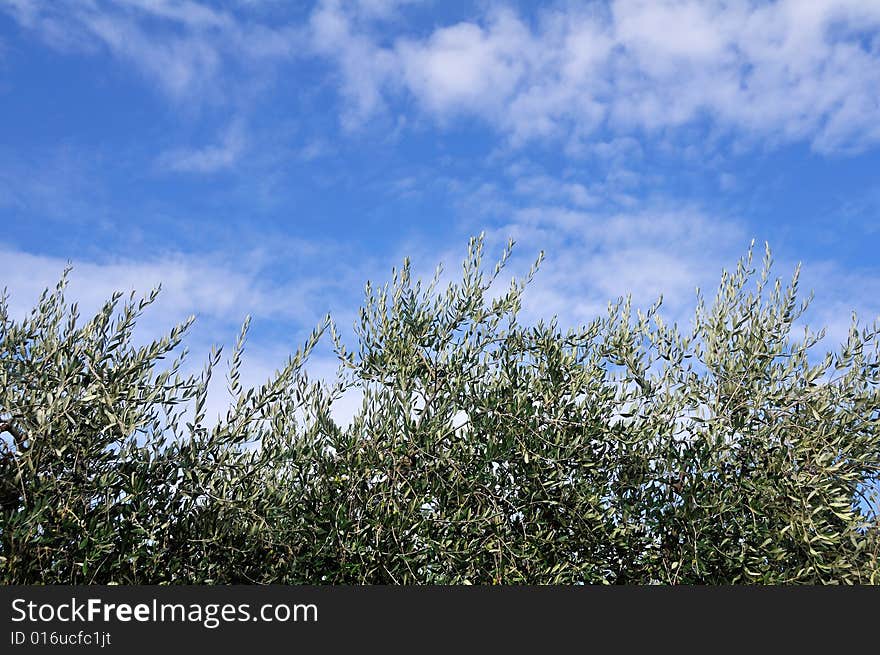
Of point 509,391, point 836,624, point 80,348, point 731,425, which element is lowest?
point 836,624

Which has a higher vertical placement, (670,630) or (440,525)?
(440,525)

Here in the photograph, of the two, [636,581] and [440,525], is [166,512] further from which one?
[636,581]

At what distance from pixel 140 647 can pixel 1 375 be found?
4.01m

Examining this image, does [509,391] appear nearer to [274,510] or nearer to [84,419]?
[274,510]

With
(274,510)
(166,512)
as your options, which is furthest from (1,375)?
(274,510)

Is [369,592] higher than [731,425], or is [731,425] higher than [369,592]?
[731,425]

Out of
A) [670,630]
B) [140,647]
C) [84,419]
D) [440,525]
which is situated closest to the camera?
[140,647]

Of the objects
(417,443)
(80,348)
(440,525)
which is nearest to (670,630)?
(440,525)

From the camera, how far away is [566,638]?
8.32 metres

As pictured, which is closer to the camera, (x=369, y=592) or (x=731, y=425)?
(x=369, y=592)

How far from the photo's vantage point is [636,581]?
35.4 feet

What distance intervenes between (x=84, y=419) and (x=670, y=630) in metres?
7.63

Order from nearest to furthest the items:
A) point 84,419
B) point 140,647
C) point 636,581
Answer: point 140,647
point 84,419
point 636,581

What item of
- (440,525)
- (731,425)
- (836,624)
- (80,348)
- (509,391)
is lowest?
(836,624)
